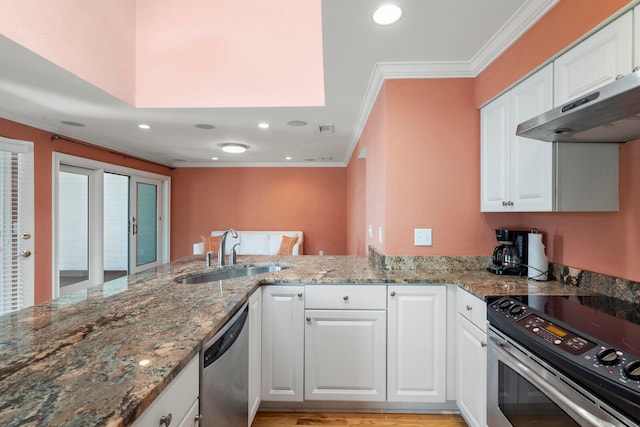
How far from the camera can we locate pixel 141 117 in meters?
3.09

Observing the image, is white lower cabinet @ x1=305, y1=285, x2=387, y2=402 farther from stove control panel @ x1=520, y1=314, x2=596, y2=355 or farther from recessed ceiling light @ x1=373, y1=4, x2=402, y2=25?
recessed ceiling light @ x1=373, y1=4, x2=402, y2=25

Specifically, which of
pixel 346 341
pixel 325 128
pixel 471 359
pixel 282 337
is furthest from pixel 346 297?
pixel 325 128

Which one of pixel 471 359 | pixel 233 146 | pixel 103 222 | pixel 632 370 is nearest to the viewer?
Answer: pixel 632 370

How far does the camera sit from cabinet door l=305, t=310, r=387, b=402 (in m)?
1.83

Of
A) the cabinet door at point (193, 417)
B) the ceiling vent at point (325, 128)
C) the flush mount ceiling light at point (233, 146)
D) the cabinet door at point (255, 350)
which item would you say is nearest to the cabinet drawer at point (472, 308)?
the cabinet door at point (255, 350)

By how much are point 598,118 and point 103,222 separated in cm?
532

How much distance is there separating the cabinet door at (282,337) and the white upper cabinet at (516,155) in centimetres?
136

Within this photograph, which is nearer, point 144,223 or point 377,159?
point 377,159

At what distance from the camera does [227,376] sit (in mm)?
1257

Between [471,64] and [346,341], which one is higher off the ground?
[471,64]

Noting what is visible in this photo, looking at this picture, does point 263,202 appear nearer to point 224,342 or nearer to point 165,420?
point 224,342

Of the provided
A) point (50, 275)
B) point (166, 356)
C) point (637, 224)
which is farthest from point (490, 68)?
point (50, 275)

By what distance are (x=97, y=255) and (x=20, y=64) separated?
2.99 m

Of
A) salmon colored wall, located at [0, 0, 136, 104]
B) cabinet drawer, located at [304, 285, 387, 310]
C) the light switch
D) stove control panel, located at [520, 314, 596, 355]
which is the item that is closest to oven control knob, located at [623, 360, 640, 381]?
stove control panel, located at [520, 314, 596, 355]
